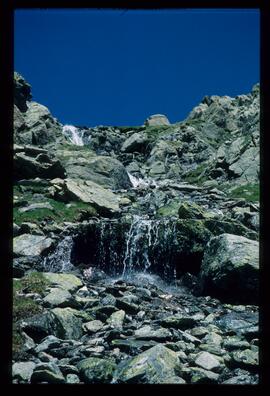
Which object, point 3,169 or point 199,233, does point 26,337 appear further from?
point 199,233

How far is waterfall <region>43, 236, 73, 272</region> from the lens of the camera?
76.6ft

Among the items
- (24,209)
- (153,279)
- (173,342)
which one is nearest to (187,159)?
(24,209)

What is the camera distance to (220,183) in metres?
51.9

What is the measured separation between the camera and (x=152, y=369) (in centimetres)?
838

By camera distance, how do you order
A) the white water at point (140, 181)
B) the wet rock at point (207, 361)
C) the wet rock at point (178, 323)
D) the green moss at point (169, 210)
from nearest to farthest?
the wet rock at point (207, 361), the wet rock at point (178, 323), the green moss at point (169, 210), the white water at point (140, 181)

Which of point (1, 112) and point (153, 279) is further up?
point (1, 112)

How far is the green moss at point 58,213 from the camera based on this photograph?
27.4 meters

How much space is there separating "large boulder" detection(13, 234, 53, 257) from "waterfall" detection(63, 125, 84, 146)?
193 feet

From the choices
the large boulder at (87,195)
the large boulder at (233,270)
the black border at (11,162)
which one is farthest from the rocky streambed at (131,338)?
the large boulder at (87,195)

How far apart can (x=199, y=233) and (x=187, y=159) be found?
4758 centimetres

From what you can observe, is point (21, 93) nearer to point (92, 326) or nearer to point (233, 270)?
point (233, 270)

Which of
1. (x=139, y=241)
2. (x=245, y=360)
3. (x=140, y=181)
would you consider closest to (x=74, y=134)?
(x=140, y=181)

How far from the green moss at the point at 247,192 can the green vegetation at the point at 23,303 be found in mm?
27285

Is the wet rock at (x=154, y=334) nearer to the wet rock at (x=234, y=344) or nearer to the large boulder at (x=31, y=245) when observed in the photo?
the wet rock at (x=234, y=344)
